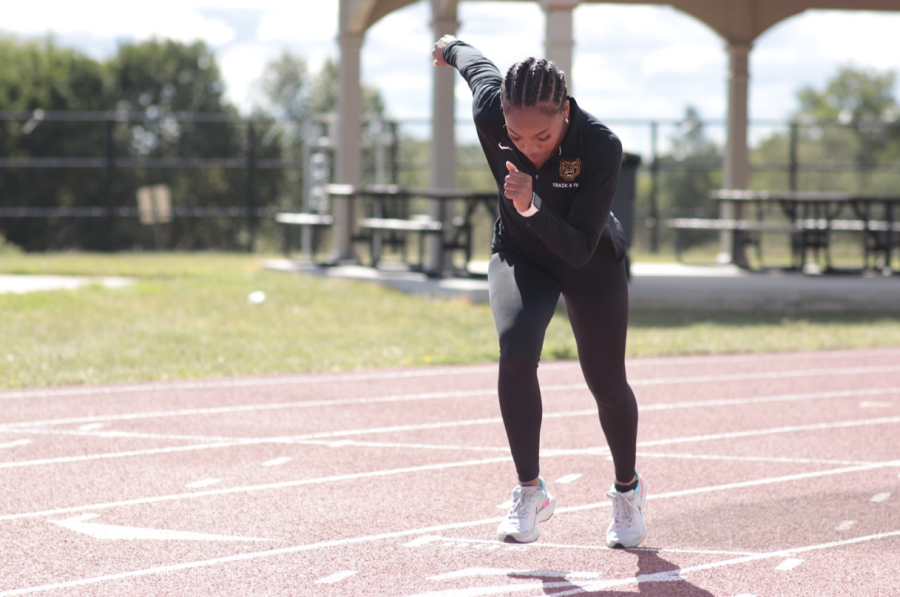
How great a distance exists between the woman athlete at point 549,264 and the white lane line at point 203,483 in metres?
1.65

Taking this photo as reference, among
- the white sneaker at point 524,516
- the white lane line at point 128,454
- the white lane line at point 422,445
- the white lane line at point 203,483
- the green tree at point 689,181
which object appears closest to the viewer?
the white sneaker at point 524,516

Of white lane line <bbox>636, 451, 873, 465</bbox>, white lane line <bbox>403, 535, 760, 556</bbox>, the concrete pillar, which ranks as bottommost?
white lane line <bbox>636, 451, 873, 465</bbox>

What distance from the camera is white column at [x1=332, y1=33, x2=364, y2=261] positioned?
18.0 meters

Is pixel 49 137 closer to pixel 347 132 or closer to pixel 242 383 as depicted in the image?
pixel 347 132

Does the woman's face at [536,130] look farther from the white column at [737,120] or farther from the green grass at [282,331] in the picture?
the white column at [737,120]

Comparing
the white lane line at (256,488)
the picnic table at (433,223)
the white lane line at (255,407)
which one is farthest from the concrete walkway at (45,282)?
the white lane line at (256,488)

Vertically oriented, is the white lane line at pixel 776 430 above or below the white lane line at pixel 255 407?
below

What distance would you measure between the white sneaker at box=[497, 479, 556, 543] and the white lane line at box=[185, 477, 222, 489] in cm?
165

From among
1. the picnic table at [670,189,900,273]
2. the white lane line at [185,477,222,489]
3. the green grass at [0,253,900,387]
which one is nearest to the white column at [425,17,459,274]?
the green grass at [0,253,900,387]

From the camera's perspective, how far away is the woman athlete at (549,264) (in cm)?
403

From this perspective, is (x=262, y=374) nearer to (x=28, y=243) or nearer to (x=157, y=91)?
(x=28, y=243)

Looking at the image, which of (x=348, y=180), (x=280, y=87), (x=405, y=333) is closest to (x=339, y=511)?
(x=405, y=333)

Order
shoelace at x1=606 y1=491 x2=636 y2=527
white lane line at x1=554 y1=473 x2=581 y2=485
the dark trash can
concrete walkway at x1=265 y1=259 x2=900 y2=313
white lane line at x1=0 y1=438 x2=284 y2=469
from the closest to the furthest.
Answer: shoelace at x1=606 y1=491 x2=636 y2=527
white lane line at x1=554 y1=473 x2=581 y2=485
white lane line at x1=0 y1=438 x2=284 y2=469
the dark trash can
concrete walkway at x1=265 y1=259 x2=900 y2=313

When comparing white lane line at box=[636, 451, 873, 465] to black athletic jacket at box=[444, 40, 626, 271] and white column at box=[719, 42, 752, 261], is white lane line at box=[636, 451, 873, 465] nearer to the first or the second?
black athletic jacket at box=[444, 40, 626, 271]
